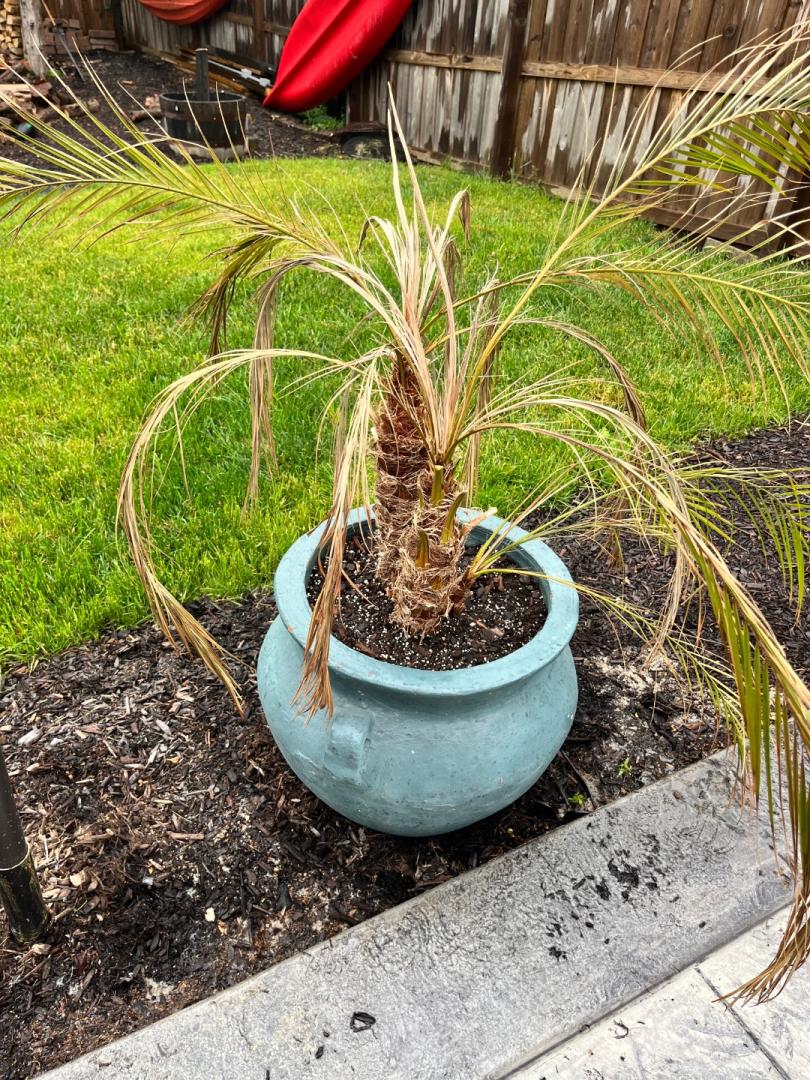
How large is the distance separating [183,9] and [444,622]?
11.9m

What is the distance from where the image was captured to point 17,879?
1.34 m

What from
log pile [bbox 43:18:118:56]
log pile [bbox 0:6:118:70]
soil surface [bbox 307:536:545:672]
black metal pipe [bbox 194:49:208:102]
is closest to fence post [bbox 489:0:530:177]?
black metal pipe [bbox 194:49:208:102]

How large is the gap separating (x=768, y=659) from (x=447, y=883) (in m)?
1.01

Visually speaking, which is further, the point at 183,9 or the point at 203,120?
the point at 183,9

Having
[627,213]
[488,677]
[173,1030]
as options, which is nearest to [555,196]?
[627,213]

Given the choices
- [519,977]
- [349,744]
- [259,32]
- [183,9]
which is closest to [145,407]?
[349,744]

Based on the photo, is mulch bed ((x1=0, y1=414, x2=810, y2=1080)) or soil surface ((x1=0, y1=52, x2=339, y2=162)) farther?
soil surface ((x1=0, y1=52, x2=339, y2=162))

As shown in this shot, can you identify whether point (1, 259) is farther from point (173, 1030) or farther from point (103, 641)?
point (173, 1030)

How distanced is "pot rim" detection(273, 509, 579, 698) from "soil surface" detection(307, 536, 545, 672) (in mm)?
47

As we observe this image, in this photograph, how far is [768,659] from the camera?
33.0 inches

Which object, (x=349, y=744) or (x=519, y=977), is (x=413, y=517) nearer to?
(x=349, y=744)

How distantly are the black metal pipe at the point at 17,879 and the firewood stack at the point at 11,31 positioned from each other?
35.0 ft

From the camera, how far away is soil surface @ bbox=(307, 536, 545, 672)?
61.0 inches

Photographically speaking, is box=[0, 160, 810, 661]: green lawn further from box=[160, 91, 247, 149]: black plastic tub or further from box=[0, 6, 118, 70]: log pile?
box=[0, 6, 118, 70]: log pile
